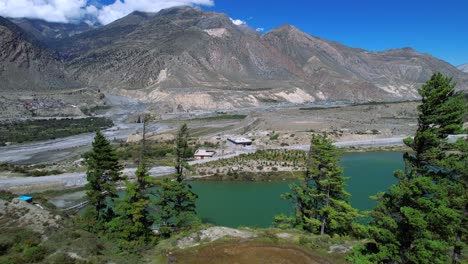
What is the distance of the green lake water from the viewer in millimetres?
38625

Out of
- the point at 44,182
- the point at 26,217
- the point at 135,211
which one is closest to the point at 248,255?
the point at 135,211

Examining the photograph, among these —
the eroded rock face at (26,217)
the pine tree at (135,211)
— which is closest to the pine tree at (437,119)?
the pine tree at (135,211)

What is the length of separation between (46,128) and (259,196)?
9645 cm

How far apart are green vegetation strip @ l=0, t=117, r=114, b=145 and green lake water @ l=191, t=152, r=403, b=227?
5562cm

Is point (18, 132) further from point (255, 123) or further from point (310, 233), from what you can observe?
point (310, 233)

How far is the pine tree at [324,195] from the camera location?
76.3 ft

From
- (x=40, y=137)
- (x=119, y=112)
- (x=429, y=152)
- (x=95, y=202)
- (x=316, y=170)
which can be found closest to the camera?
(x=429, y=152)

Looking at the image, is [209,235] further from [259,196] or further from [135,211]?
[259,196]

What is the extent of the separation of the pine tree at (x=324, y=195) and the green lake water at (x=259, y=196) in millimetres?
8043

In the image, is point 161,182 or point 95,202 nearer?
point 161,182

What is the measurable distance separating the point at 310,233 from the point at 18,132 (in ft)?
361

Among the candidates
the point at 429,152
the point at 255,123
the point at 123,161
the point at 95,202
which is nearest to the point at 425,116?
the point at 429,152

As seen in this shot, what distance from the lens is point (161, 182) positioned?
23953 mm

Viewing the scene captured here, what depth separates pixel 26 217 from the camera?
23484 mm
